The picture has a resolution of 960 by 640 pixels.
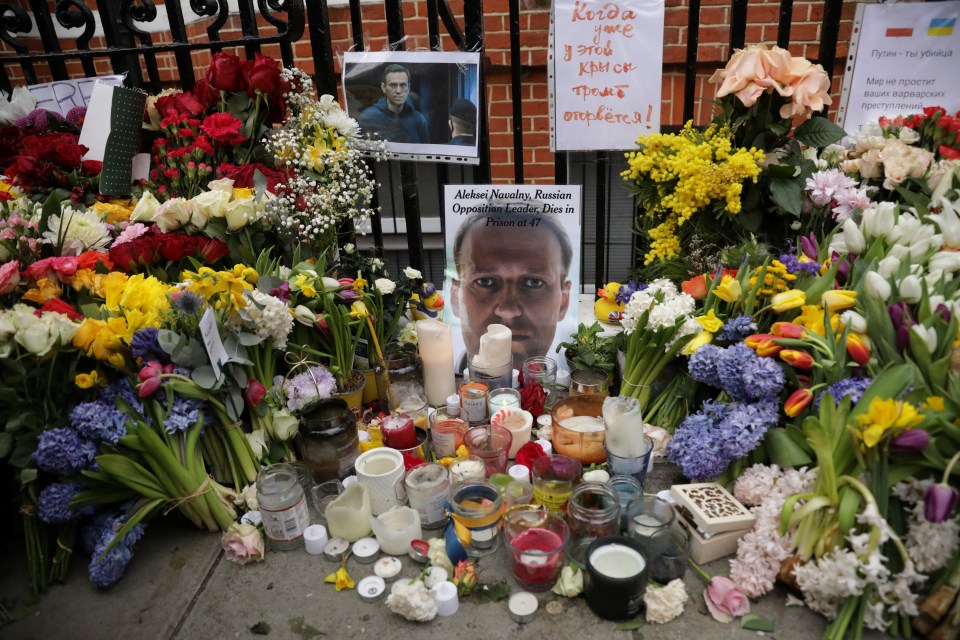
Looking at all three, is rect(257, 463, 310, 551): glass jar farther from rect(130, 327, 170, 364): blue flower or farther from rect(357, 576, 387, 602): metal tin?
rect(130, 327, 170, 364): blue flower

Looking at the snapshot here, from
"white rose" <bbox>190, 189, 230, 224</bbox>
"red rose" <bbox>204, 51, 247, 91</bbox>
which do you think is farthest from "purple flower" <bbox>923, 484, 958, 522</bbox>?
"red rose" <bbox>204, 51, 247, 91</bbox>

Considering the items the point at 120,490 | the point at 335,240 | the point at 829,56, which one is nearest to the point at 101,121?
the point at 335,240

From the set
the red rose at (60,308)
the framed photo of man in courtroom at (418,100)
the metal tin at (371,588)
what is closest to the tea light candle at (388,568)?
the metal tin at (371,588)

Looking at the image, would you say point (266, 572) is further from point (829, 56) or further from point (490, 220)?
point (829, 56)

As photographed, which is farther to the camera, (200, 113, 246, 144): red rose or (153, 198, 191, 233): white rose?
(200, 113, 246, 144): red rose

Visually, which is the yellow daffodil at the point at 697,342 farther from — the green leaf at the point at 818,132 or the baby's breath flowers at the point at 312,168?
the baby's breath flowers at the point at 312,168

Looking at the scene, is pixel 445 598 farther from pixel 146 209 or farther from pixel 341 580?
pixel 146 209

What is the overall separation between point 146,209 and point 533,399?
1.41 metres

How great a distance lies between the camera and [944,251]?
1600 millimetres

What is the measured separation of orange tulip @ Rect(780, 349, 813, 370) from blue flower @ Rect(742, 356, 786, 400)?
0.04 metres

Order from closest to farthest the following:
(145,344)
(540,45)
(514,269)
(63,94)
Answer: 1. (145,344)
2. (514,269)
3. (63,94)
4. (540,45)

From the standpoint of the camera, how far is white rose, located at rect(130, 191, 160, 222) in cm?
204

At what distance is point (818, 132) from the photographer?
2010mm

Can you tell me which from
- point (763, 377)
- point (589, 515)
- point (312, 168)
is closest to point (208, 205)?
point (312, 168)
